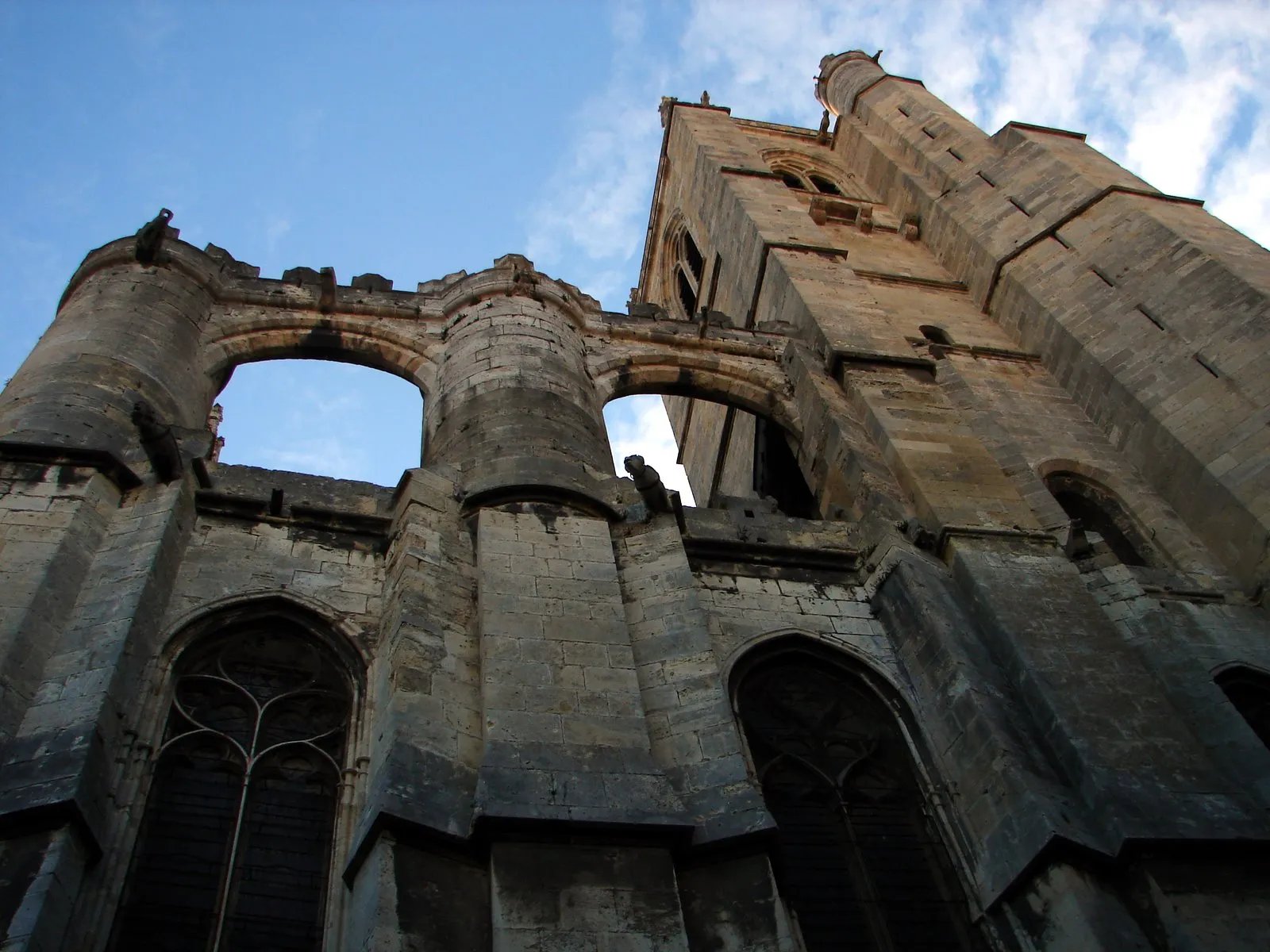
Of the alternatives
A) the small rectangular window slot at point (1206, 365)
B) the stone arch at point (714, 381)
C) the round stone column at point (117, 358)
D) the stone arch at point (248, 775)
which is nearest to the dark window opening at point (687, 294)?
the stone arch at point (714, 381)

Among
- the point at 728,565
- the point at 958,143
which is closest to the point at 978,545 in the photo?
the point at 728,565

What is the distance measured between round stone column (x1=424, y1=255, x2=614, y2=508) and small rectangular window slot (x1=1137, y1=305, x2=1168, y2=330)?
5389 mm

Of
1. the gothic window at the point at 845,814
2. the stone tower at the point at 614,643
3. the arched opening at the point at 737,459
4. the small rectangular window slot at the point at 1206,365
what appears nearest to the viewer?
the stone tower at the point at 614,643

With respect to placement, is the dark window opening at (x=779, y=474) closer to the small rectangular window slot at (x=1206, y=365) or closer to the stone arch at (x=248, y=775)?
the small rectangular window slot at (x=1206, y=365)

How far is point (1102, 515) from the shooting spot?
10352 mm

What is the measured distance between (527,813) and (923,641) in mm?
3176

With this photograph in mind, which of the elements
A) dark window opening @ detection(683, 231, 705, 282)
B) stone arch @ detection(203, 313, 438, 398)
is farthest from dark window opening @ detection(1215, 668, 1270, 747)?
dark window opening @ detection(683, 231, 705, 282)

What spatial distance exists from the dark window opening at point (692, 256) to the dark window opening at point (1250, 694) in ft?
43.9

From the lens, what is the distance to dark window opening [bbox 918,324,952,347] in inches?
518

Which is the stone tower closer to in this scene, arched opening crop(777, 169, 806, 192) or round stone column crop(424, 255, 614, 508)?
round stone column crop(424, 255, 614, 508)

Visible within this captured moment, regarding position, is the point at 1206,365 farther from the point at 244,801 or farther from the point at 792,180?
the point at 792,180

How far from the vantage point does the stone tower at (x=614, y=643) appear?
16.6 feet

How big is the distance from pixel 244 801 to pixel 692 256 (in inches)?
643

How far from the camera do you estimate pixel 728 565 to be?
7992mm
